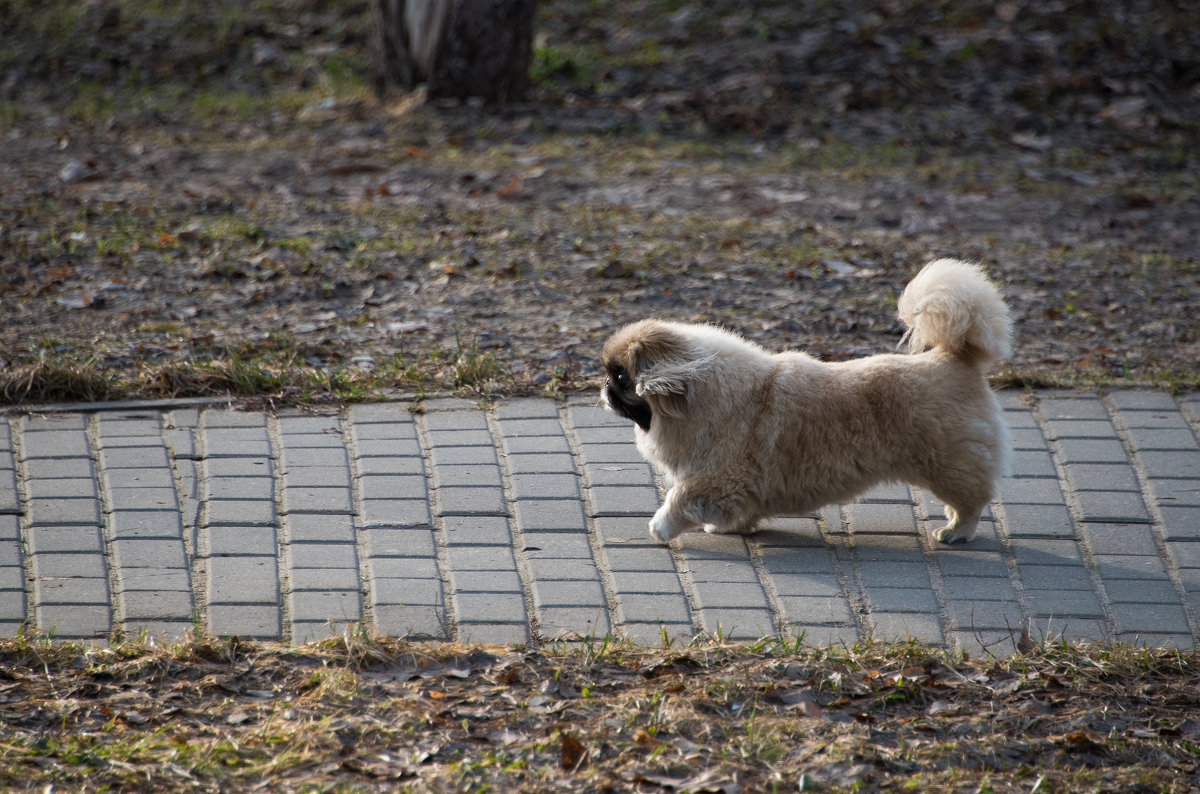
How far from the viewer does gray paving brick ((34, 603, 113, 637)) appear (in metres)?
3.83

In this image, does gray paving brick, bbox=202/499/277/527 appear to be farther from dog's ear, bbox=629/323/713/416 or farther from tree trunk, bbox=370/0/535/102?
tree trunk, bbox=370/0/535/102

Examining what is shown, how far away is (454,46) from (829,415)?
7.19 metres

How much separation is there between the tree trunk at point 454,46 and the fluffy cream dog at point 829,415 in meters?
6.64

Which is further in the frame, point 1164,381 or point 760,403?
point 1164,381

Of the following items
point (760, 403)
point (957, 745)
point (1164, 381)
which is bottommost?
point (1164, 381)

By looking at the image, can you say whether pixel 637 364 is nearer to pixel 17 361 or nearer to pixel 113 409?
pixel 113 409

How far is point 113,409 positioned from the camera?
5.48 meters

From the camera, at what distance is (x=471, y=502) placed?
481cm

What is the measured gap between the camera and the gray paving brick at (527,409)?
18.3ft

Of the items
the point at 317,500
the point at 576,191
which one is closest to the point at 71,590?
the point at 317,500

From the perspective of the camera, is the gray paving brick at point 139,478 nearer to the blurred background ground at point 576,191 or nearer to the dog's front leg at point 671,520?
the blurred background ground at point 576,191

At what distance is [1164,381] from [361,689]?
4502 mm

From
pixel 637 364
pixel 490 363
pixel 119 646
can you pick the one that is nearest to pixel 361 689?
pixel 119 646

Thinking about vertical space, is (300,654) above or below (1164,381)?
above
